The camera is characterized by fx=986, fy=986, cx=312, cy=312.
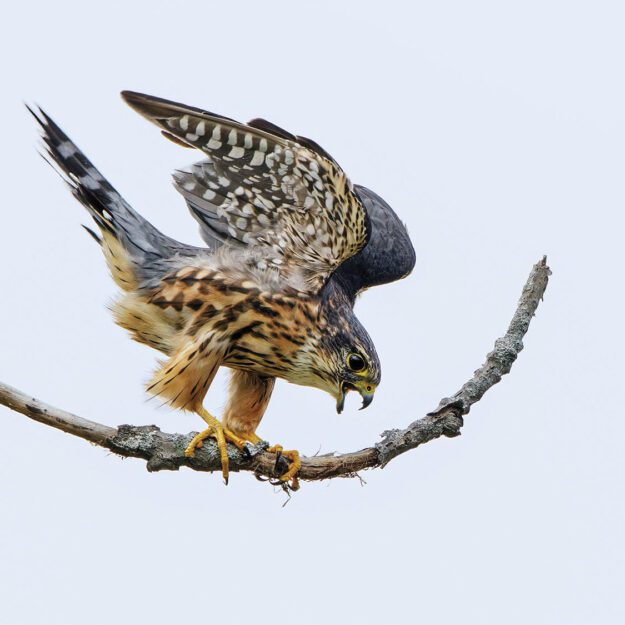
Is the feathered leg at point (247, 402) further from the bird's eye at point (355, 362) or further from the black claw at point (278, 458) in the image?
the bird's eye at point (355, 362)

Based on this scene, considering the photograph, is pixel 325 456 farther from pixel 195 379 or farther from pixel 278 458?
pixel 195 379

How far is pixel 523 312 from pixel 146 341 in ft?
7.67

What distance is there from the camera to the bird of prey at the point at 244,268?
5711 millimetres

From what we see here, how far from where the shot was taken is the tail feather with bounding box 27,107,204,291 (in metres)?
5.92

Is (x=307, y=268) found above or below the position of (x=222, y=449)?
above

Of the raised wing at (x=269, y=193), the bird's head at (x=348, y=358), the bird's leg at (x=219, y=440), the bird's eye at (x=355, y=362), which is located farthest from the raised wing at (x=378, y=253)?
the bird's leg at (x=219, y=440)

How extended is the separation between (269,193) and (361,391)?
1.34 m

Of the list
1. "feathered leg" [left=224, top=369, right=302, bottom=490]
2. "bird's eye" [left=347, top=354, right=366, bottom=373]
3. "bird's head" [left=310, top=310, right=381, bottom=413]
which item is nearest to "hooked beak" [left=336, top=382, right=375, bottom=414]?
"bird's head" [left=310, top=310, right=381, bottom=413]

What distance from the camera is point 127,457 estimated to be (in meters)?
5.11

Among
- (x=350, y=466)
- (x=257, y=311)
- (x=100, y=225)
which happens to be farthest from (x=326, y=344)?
(x=100, y=225)

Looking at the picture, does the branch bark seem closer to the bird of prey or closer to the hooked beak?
the bird of prey

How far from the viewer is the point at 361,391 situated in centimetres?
609

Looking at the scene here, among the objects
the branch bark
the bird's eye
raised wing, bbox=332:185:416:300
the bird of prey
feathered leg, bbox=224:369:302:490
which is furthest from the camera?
raised wing, bbox=332:185:416:300

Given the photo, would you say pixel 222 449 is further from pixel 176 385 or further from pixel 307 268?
pixel 307 268
